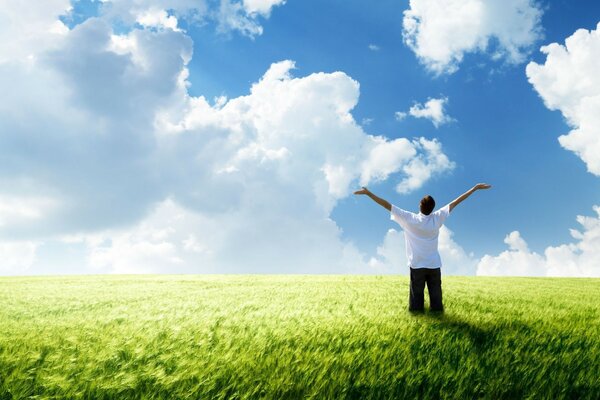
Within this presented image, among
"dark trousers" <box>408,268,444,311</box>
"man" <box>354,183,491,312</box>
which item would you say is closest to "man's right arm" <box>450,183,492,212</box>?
"man" <box>354,183,491,312</box>

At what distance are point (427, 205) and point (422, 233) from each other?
0.64 metres

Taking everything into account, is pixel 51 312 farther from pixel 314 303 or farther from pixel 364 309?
pixel 364 309

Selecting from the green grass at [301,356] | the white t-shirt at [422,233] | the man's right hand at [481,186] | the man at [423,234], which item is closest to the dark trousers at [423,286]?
the man at [423,234]

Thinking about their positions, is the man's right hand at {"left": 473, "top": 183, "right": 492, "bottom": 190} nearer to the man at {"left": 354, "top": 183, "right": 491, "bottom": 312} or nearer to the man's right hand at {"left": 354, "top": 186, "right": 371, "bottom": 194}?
the man at {"left": 354, "top": 183, "right": 491, "bottom": 312}

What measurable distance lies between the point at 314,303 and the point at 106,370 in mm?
7105

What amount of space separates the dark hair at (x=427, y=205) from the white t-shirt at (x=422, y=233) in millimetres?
92

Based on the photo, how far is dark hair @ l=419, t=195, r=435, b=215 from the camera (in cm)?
937

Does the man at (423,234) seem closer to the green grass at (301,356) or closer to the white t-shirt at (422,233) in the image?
the white t-shirt at (422,233)

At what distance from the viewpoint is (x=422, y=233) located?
9406 millimetres

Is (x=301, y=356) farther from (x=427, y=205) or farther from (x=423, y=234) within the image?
(x=427, y=205)

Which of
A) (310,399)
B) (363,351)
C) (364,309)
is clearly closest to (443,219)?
(364,309)

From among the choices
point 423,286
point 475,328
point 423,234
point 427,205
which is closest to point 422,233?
point 423,234

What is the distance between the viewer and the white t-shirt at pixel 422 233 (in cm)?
930

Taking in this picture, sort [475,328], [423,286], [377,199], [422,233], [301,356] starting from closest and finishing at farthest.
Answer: [301,356] < [475,328] < [377,199] < [422,233] < [423,286]
